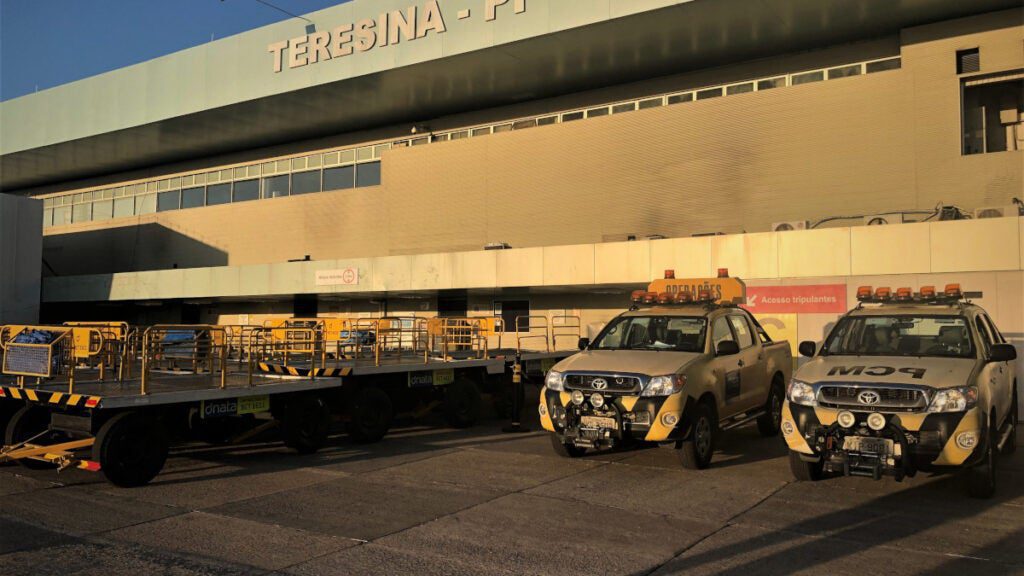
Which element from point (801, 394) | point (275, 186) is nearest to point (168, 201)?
point (275, 186)

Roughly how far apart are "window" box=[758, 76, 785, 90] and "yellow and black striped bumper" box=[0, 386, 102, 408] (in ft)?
67.3

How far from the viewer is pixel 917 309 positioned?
29.9 feet

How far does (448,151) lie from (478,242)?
3.67 metres

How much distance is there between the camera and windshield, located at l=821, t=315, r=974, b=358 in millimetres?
8422

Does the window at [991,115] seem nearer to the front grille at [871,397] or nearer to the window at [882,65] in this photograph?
the window at [882,65]

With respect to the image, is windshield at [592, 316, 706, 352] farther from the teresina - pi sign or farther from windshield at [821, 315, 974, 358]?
the teresina - pi sign

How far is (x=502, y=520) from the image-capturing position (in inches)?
276

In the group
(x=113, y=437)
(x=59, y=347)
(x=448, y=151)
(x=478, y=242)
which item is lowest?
(x=113, y=437)

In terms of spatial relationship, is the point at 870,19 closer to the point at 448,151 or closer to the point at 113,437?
the point at 448,151

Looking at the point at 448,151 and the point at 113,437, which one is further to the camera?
the point at 448,151

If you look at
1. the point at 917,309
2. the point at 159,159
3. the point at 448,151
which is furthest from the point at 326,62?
the point at 917,309

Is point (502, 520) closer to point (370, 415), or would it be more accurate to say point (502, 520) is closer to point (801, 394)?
point (801, 394)

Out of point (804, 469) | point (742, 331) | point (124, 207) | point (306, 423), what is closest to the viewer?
point (804, 469)

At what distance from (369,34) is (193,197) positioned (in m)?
16.7
